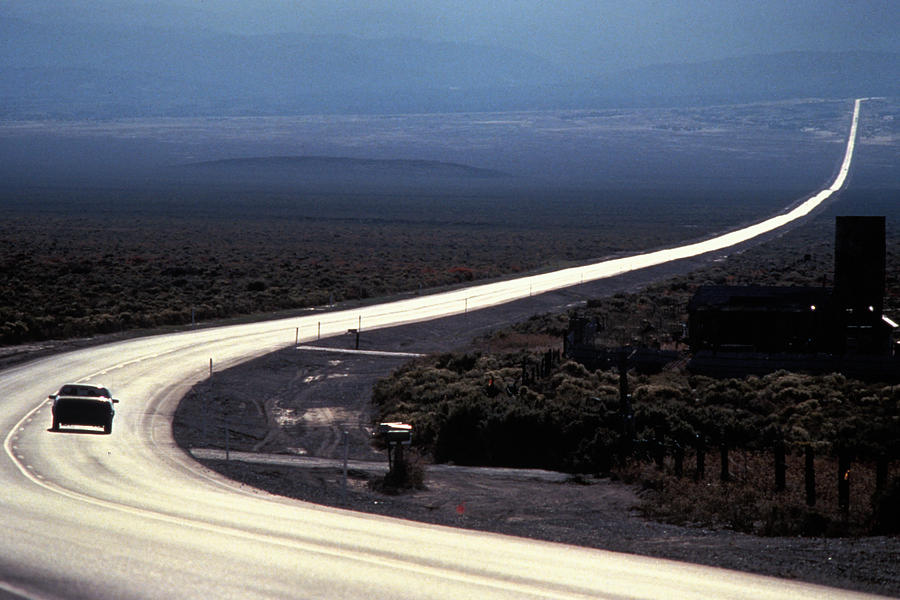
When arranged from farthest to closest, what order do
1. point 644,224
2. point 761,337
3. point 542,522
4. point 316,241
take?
point 644,224 < point 316,241 < point 761,337 < point 542,522

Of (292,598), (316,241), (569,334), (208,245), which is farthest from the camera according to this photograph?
(316,241)

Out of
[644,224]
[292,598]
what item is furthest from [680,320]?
[644,224]

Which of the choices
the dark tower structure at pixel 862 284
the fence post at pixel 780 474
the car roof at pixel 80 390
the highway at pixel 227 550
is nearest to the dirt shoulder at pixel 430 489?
the highway at pixel 227 550

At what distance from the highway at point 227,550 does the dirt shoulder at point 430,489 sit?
81cm

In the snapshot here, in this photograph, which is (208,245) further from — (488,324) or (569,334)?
(569,334)

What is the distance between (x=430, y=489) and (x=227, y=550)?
315 inches

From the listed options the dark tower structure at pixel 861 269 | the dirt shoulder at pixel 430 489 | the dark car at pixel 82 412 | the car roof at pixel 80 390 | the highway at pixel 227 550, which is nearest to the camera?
the highway at pixel 227 550

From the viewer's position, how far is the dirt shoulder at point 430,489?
16.6m

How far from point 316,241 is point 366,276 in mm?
42439

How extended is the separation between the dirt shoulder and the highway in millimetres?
813

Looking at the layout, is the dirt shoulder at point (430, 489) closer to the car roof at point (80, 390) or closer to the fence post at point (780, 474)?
the car roof at point (80, 390)

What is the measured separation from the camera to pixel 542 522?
20406 mm

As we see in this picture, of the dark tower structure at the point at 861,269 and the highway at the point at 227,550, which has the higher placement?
the dark tower structure at the point at 861,269

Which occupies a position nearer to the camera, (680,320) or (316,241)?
(680,320)
